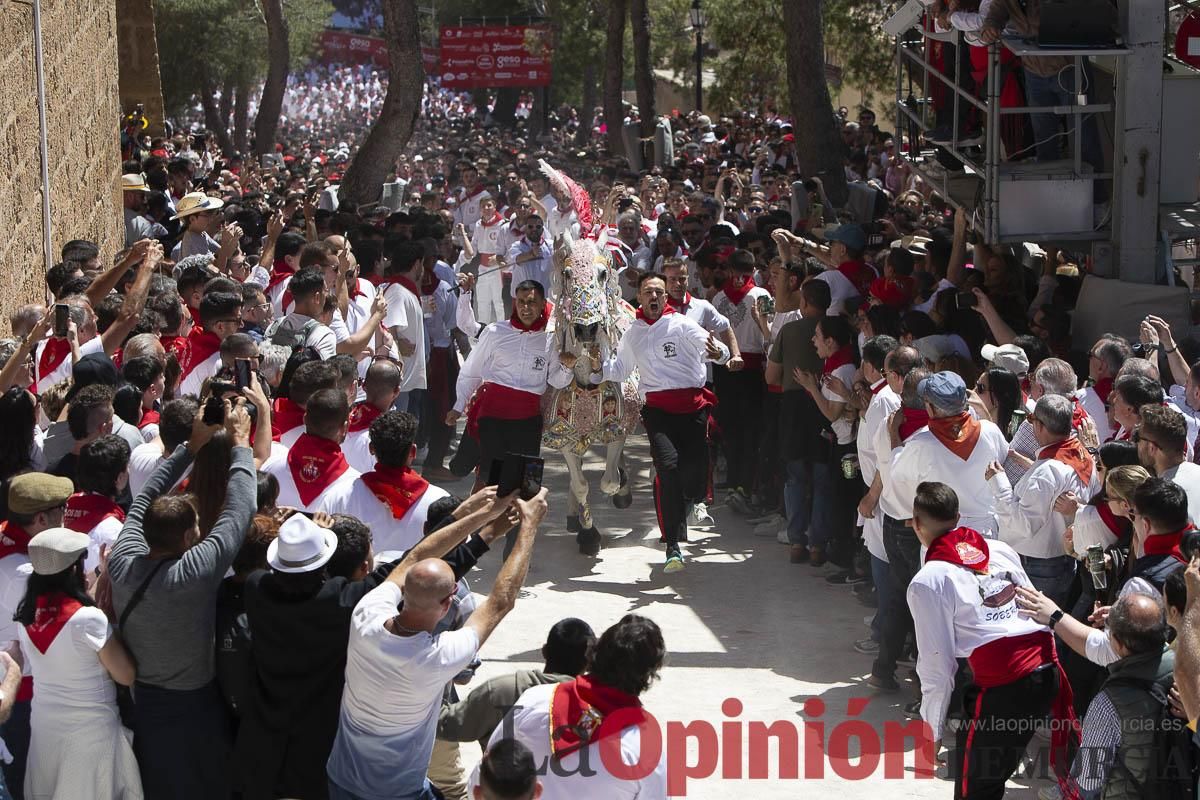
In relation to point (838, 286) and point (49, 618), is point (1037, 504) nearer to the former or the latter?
point (49, 618)

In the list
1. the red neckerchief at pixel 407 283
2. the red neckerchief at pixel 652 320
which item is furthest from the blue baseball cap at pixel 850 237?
the red neckerchief at pixel 407 283

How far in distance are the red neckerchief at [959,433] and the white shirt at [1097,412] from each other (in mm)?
911

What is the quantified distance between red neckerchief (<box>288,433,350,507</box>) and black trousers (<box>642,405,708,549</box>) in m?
3.55

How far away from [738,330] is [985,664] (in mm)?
5783

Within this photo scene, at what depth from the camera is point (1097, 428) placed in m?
7.56

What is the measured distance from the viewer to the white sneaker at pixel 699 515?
1046 cm

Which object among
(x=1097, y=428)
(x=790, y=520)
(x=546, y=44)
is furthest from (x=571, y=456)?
(x=546, y=44)

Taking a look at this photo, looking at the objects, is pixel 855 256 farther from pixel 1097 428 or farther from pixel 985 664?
pixel 985 664

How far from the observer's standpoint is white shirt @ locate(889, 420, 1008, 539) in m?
6.95

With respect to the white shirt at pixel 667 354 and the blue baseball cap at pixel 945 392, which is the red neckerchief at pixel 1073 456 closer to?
the blue baseball cap at pixel 945 392

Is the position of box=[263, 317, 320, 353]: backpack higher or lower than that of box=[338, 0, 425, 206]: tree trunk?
lower

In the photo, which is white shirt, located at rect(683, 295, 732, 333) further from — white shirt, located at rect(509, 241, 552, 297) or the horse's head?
white shirt, located at rect(509, 241, 552, 297)

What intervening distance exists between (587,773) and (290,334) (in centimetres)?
492

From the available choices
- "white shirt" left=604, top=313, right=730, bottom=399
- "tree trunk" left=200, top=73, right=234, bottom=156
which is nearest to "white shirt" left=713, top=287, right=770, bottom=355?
"white shirt" left=604, top=313, right=730, bottom=399
